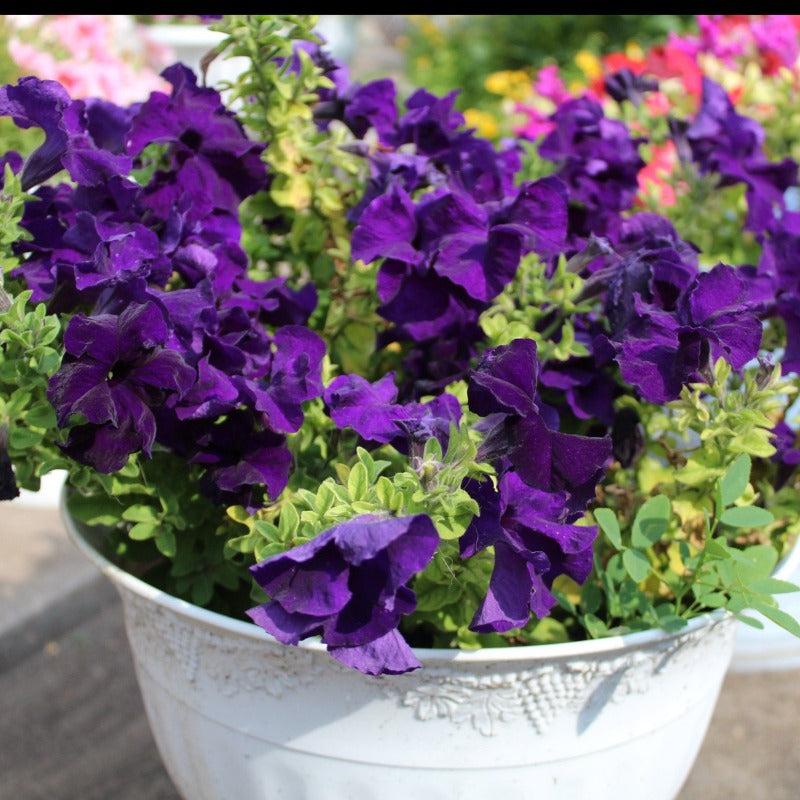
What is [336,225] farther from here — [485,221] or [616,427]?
[616,427]

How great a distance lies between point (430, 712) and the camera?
81cm

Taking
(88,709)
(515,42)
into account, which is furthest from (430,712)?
(515,42)

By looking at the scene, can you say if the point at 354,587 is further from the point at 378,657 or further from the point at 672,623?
the point at 672,623

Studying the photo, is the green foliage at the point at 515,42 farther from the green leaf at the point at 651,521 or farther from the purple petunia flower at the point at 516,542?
the purple petunia flower at the point at 516,542

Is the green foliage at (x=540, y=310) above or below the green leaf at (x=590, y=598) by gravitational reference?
above

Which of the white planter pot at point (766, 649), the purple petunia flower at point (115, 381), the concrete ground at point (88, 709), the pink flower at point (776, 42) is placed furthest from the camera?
the pink flower at point (776, 42)

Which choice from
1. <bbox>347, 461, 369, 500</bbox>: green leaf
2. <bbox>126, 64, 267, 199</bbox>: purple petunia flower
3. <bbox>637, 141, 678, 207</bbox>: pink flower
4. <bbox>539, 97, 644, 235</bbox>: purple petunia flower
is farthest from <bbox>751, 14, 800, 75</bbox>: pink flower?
<bbox>347, 461, 369, 500</bbox>: green leaf

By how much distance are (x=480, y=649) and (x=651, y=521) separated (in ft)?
0.66

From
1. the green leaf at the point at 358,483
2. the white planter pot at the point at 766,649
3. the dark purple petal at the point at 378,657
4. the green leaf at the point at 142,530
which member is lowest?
the white planter pot at the point at 766,649

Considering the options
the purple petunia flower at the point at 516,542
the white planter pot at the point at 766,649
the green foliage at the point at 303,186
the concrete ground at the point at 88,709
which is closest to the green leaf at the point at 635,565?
the purple petunia flower at the point at 516,542

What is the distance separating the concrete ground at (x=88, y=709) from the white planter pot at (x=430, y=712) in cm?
78

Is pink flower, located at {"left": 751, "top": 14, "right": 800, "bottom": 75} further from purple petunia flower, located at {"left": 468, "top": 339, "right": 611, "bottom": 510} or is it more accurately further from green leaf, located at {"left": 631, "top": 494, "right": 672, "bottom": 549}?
purple petunia flower, located at {"left": 468, "top": 339, "right": 611, "bottom": 510}

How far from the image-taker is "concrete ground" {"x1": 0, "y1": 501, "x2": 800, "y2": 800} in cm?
162

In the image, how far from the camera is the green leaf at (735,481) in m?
0.79
